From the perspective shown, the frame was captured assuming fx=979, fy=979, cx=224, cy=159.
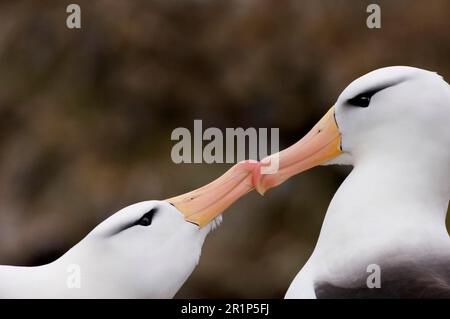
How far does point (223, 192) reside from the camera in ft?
7.86

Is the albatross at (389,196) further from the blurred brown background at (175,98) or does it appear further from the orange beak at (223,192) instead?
the blurred brown background at (175,98)

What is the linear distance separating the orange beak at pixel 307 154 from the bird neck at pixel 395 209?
142 millimetres

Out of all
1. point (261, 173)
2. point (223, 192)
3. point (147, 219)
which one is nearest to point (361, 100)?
point (261, 173)

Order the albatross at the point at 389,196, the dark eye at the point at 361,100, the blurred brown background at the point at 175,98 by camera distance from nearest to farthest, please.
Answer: the albatross at the point at 389,196, the dark eye at the point at 361,100, the blurred brown background at the point at 175,98

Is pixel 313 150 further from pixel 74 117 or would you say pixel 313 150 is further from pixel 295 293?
pixel 74 117

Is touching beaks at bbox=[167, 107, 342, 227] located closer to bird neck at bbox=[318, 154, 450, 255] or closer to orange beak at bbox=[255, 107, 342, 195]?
orange beak at bbox=[255, 107, 342, 195]

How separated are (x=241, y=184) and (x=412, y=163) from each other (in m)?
0.42

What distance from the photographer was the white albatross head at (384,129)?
Result: 7.49 feet

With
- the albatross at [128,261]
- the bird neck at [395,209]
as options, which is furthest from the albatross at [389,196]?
the albatross at [128,261]

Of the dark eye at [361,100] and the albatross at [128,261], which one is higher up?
the dark eye at [361,100]

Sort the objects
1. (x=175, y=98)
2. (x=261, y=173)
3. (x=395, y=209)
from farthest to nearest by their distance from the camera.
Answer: (x=175, y=98) < (x=261, y=173) < (x=395, y=209)

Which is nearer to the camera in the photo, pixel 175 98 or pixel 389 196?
pixel 389 196

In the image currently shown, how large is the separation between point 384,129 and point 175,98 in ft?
2.21

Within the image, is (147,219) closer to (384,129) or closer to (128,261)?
(128,261)
